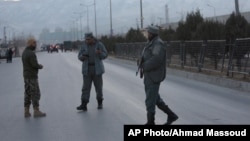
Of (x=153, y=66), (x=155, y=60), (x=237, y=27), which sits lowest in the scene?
(x=153, y=66)

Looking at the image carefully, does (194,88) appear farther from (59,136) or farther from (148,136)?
(148,136)

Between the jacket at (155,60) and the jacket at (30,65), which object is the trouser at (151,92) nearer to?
the jacket at (155,60)

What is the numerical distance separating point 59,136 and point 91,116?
242 cm

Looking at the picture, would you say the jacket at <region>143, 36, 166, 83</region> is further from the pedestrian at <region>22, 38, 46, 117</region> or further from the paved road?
the pedestrian at <region>22, 38, 46, 117</region>

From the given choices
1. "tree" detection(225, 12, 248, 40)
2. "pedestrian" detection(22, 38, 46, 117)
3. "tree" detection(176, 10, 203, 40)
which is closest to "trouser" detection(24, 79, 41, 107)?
"pedestrian" detection(22, 38, 46, 117)

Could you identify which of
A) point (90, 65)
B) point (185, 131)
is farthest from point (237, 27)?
point (185, 131)

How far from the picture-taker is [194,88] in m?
18.5

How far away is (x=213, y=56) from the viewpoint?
2244 centimetres

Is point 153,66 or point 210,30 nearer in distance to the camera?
point 153,66

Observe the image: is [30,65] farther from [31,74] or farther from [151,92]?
[151,92]

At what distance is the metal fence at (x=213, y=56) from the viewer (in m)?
18.8

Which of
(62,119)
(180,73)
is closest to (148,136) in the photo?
(62,119)

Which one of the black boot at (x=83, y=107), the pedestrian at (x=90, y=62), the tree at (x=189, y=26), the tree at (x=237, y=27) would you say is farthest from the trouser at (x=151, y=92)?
the tree at (x=189, y=26)

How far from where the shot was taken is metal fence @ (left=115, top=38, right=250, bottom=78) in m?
18.8
